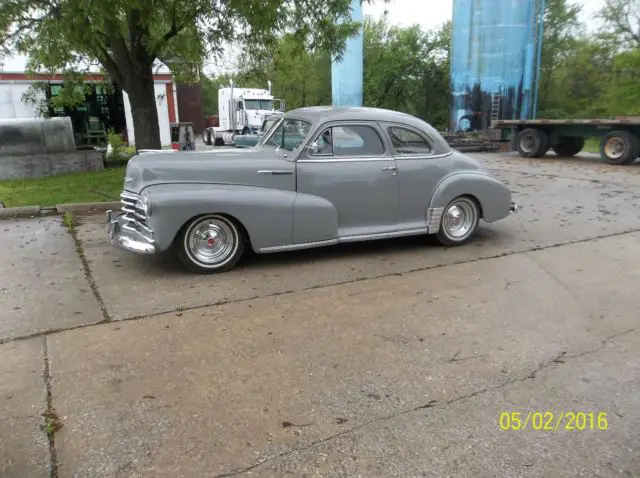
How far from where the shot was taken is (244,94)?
91.1 feet

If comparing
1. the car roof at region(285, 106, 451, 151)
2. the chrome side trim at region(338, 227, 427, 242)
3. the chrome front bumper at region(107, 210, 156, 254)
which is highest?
the car roof at region(285, 106, 451, 151)

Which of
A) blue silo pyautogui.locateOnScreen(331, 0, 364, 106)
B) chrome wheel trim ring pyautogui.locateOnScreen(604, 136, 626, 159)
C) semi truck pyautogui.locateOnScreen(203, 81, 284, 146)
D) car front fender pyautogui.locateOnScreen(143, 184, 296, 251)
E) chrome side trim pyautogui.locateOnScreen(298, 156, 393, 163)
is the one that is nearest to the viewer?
car front fender pyautogui.locateOnScreen(143, 184, 296, 251)

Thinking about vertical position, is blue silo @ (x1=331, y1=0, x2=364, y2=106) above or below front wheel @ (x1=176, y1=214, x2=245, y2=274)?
above

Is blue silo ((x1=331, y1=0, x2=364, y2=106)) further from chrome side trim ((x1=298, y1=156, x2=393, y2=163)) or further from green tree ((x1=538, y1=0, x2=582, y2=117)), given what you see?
chrome side trim ((x1=298, y1=156, x2=393, y2=163))

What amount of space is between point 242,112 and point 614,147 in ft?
59.0

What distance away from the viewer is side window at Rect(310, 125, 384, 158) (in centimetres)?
577

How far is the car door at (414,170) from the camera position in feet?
20.0

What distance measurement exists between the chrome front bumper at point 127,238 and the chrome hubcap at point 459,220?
3552 millimetres

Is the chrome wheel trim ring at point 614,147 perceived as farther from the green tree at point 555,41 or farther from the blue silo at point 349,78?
the green tree at point 555,41

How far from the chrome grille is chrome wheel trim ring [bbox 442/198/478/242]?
3.52 m

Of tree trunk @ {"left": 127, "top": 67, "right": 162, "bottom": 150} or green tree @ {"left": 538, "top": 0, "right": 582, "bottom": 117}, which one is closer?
tree trunk @ {"left": 127, "top": 67, "right": 162, "bottom": 150}

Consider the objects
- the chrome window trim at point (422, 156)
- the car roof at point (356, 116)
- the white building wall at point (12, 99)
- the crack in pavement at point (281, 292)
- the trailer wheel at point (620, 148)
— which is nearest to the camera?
the crack in pavement at point (281, 292)

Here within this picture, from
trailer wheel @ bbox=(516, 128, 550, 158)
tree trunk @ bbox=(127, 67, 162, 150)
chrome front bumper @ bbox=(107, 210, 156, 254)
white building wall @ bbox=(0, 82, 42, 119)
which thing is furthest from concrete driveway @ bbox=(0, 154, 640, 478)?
white building wall @ bbox=(0, 82, 42, 119)
